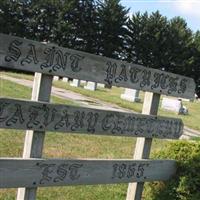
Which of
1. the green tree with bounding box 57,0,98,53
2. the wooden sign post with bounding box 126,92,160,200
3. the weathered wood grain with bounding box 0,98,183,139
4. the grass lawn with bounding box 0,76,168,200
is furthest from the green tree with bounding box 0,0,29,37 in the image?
the weathered wood grain with bounding box 0,98,183,139

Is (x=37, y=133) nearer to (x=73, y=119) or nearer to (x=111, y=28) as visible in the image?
(x=73, y=119)

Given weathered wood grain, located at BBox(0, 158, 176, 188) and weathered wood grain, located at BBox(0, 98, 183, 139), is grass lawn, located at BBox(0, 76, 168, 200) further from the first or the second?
weathered wood grain, located at BBox(0, 98, 183, 139)

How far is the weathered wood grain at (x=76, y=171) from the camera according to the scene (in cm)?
517

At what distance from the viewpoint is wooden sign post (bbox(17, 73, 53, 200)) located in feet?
17.3

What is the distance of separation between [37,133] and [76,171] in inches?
29.4

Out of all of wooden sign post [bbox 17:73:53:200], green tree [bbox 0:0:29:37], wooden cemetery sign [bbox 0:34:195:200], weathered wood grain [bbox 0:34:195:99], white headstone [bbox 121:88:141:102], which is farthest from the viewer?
green tree [bbox 0:0:29:37]

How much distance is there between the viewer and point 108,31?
244 feet

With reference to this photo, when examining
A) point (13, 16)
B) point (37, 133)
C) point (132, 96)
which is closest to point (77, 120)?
point (37, 133)

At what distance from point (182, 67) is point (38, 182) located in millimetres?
71531

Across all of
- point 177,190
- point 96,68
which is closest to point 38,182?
point 96,68

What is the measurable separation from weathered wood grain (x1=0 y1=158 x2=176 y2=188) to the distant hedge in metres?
0.19

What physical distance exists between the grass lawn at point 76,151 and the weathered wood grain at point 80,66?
5.99 ft

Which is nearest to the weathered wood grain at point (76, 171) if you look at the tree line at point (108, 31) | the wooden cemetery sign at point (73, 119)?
the wooden cemetery sign at point (73, 119)

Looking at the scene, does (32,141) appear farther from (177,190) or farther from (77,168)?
(177,190)
